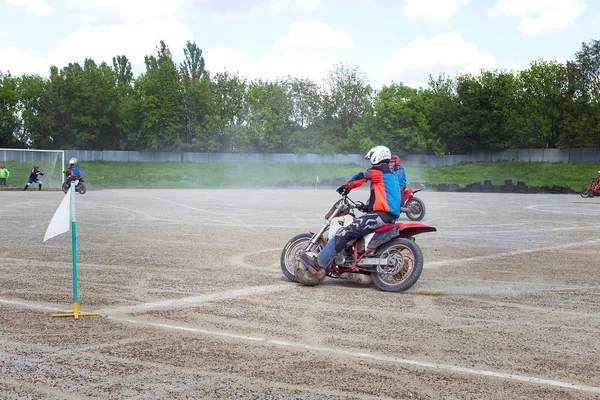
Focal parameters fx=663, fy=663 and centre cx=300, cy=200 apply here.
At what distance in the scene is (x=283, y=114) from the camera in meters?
83.3

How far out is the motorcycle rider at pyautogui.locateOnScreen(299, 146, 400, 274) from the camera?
28.8 ft

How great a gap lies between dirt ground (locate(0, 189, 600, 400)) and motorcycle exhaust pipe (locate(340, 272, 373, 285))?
0.34 feet

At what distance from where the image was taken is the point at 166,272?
10047 mm

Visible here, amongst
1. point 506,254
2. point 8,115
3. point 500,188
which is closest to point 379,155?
point 506,254

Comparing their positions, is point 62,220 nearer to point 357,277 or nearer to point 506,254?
point 357,277

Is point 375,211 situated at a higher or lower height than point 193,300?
higher

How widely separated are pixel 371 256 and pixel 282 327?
256 cm

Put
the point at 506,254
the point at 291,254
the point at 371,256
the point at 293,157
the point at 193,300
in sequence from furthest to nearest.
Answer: the point at 293,157 < the point at 506,254 < the point at 291,254 < the point at 371,256 < the point at 193,300

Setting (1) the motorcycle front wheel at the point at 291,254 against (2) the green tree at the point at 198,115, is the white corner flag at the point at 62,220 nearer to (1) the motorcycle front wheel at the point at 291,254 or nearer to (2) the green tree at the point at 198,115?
(1) the motorcycle front wheel at the point at 291,254

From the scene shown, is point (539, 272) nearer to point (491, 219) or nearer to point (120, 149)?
point (491, 219)

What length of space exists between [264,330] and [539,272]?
557 centimetres

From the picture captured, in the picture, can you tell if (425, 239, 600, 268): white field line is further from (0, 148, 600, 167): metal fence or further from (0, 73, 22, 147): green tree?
(0, 73, 22, 147): green tree

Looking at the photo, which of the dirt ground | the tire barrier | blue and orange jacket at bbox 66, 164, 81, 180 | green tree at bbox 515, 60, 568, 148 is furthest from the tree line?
the dirt ground

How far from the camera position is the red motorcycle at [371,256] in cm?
867
